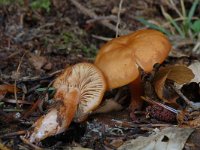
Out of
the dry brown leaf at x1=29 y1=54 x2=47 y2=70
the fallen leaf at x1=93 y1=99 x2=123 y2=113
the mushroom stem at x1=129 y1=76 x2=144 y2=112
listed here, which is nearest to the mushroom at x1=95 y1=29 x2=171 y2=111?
the mushroom stem at x1=129 y1=76 x2=144 y2=112

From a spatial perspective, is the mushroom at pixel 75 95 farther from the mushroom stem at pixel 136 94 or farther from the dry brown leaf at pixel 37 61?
the dry brown leaf at pixel 37 61

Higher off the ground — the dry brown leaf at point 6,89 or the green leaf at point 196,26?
the green leaf at point 196,26

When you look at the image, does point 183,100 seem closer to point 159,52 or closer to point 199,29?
point 159,52

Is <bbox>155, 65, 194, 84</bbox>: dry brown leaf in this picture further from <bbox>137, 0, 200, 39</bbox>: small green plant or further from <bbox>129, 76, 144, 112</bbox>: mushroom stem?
<bbox>137, 0, 200, 39</bbox>: small green plant

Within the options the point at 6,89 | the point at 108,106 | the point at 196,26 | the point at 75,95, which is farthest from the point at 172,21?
the point at 6,89

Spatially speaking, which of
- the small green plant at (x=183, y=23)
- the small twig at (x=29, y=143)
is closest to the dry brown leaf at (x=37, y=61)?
the small twig at (x=29, y=143)

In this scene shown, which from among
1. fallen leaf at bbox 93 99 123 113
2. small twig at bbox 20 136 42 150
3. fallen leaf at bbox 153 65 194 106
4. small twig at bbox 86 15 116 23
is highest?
small twig at bbox 86 15 116 23
